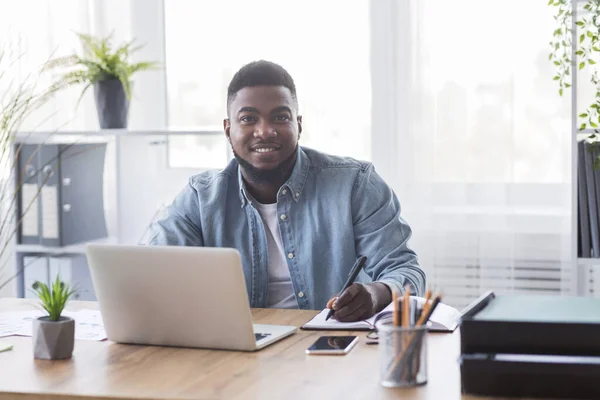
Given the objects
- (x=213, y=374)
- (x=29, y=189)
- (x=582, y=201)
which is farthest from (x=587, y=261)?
(x=29, y=189)

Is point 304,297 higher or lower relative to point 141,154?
A: lower

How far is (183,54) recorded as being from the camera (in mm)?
3645

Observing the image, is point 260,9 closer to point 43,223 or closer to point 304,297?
point 43,223

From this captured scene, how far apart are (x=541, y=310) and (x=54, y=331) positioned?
2.97 feet

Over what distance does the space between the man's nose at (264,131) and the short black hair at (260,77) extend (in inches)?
4.6

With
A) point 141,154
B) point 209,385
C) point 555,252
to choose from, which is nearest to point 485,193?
point 555,252

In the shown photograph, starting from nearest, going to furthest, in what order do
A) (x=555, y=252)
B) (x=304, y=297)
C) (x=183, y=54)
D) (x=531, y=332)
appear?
(x=531, y=332) < (x=304, y=297) < (x=555, y=252) < (x=183, y=54)

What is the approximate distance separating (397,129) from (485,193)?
15.2 inches

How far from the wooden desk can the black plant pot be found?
1604mm

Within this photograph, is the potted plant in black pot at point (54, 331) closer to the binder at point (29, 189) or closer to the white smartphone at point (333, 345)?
the white smartphone at point (333, 345)

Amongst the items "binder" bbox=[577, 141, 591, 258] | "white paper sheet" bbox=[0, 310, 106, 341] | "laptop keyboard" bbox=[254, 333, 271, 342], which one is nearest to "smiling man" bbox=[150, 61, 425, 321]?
"white paper sheet" bbox=[0, 310, 106, 341]

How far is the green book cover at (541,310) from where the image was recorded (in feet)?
4.91

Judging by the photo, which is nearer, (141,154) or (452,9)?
(452,9)

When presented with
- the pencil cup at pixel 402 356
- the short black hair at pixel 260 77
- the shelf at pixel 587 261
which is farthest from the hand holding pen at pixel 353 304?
the shelf at pixel 587 261
